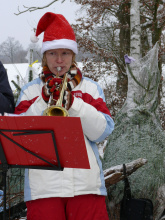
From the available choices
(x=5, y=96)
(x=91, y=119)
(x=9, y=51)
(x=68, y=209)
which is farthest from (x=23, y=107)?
(x=9, y=51)

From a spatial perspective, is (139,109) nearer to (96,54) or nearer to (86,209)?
(86,209)

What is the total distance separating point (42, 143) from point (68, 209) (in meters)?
0.60

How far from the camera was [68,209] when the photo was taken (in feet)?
6.29

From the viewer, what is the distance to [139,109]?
3.57 m

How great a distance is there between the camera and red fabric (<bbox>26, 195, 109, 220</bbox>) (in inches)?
74.1

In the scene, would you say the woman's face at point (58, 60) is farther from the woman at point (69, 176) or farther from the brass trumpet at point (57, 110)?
the brass trumpet at point (57, 110)

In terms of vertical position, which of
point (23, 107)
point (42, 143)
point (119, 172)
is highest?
point (23, 107)

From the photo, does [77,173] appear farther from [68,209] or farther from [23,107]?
[23,107]

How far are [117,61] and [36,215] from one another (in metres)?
6.68

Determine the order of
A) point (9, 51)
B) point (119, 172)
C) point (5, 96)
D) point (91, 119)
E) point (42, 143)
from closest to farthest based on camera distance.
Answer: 1. point (42, 143)
2. point (91, 119)
3. point (5, 96)
4. point (119, 172)
5. point (9, 51)

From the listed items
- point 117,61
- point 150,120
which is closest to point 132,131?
point 150,120

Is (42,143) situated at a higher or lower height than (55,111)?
lower

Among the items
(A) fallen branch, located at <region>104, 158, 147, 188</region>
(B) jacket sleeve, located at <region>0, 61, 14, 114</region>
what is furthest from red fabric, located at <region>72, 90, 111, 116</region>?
(A) fallen branch, located at <region>104, 158, 147, 188</region>

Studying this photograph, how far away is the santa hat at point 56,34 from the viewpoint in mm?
2105
